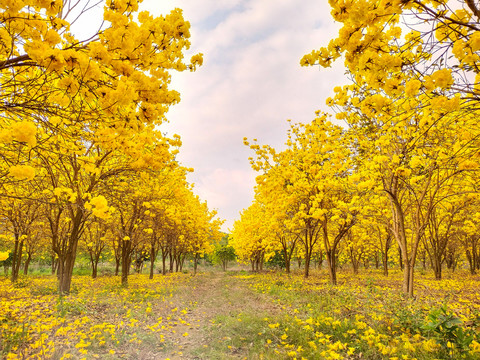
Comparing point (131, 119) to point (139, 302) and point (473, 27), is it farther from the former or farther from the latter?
point (139, 302)

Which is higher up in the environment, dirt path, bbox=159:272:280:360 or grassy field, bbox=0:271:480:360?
grassy field, bbox=0:271:480:360

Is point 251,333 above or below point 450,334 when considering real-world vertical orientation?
below

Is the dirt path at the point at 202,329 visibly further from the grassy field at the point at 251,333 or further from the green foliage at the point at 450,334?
the green foliage at the point at 450,334

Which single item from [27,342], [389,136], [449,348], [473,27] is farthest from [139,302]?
[473,27]

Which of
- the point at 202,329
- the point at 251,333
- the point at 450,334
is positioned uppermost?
the point at 450,334

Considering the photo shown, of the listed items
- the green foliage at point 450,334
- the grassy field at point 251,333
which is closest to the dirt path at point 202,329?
the grassy field at point 251,333

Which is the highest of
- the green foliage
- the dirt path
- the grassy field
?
the green foliage

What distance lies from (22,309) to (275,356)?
7148 mm

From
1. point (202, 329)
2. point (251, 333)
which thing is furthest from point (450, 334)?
point (202, 329)

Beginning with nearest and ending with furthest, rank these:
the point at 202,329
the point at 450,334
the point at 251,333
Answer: the point at 450,334, the point at 251,333, the point at 202,329

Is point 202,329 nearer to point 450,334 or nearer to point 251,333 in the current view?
point 251,333

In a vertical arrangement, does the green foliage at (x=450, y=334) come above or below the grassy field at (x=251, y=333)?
above

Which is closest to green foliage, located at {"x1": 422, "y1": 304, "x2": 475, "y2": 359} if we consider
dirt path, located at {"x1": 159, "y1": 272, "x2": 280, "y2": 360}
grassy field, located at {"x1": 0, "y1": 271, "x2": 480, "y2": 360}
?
grassy field, located at {"x1": 0, "y1": 271, "x2": 480, "y2": 360}

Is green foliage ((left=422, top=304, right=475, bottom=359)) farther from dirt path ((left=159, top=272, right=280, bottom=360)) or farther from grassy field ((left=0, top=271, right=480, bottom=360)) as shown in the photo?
dirt path ((left=159, top=272, right=280, bottom=360))
